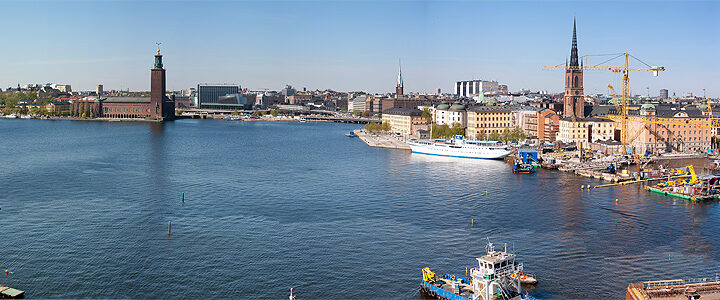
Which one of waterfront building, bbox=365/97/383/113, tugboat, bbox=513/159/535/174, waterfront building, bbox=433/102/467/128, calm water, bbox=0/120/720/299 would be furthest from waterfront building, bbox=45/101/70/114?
tugboat, bbox=513/159/535/174

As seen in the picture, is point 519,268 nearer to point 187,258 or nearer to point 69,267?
point 187,258

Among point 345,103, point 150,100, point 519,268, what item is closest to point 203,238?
point 519,268

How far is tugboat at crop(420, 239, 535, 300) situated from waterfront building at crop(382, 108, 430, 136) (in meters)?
35.1

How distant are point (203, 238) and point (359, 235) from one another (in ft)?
10.5

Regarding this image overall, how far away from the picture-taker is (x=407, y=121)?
4684cm

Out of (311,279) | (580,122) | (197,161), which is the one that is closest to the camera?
(311,279)

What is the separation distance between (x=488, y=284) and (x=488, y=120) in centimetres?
3288

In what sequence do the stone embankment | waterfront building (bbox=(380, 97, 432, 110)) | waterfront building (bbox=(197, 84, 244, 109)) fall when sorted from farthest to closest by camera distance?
waterfront building (bbox=(197, 84, 244, 109)), waterfront building (bbox=(380, 97, 432, 110)), the stone embankment

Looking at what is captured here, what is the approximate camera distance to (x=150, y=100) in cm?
7144

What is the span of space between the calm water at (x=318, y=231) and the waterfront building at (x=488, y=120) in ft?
51.8

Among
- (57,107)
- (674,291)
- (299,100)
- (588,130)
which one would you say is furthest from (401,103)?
(674,291)

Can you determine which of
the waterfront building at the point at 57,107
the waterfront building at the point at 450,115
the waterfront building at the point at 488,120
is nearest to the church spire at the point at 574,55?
the waterfront building at the point at 488,120

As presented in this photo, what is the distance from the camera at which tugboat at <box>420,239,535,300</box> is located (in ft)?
33.5

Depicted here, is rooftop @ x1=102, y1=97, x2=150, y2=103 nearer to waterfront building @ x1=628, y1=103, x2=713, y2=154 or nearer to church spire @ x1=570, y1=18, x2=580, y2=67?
church spire @ x1=570, y1=18, x2=580, y2=67
